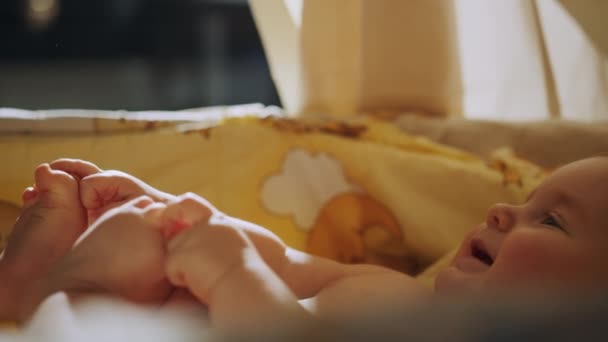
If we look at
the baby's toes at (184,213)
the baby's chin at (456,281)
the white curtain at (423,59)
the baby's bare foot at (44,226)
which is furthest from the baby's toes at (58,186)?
the white curtain at (423,59)

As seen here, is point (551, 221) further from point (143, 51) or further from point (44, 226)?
point (143, 51)

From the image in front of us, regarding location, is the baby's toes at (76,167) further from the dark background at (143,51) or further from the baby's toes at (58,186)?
the dark background at (143,51)

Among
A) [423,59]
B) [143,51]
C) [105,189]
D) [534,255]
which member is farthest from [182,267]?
[143,51]

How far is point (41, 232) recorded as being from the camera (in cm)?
47

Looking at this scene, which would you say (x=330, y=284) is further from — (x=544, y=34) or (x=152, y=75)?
(x=152, y=75)

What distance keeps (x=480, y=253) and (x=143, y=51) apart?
130 centimetres

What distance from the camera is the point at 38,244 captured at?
0.46 meters

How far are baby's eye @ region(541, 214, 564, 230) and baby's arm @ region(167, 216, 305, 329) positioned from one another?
0.83ft

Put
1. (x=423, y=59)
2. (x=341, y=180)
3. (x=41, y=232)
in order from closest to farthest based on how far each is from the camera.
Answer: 1. (x=41, y=232)
2. (x=341, y=180)
3. (x=423, y=59)

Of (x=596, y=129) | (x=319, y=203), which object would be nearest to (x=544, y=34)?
(x=596, y=129)

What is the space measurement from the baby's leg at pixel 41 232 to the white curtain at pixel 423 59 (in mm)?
671

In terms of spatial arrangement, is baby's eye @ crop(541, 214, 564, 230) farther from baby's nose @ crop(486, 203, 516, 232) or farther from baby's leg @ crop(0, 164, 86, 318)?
baby's leg @ crop(0, 164, 86, 318)

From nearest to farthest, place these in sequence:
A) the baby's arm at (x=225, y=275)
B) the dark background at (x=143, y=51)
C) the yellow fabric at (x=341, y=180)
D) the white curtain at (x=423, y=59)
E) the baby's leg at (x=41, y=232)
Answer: the baby's arm at (x=225, y=275) → the baby's leg at (x=41, y=232) → the yellow fabric at (x=341, y=180) → the white curtain at (x=423, y=59) → the dark background at (x=143, y=51)

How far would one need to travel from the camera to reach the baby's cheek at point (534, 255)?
1.49 feet
